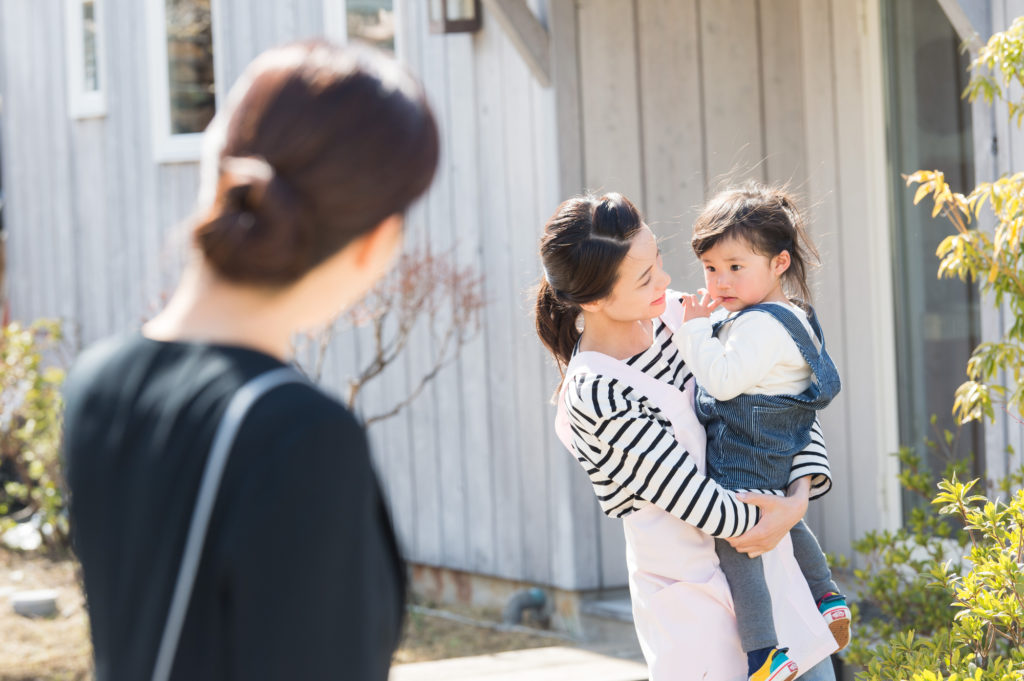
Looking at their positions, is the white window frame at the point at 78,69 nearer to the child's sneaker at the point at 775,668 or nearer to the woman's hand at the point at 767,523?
the woman's hand at the point at 767,523

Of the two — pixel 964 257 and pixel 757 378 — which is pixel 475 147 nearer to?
pixel 964 257

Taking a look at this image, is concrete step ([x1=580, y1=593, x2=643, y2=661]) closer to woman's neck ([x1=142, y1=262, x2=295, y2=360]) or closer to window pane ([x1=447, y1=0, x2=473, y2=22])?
window pane ([x1=447, y1=0, x2=473, y2=22])

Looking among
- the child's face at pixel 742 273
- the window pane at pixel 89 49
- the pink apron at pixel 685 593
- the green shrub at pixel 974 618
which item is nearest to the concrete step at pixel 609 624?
the green shrub at pixel 974 618

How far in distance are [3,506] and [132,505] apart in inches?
279

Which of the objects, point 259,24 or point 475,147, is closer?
point 475,147

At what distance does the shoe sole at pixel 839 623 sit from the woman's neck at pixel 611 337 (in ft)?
2.10

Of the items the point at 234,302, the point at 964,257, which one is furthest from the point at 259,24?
the point at 234,302

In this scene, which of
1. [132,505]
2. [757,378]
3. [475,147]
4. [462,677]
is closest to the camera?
[132,505]

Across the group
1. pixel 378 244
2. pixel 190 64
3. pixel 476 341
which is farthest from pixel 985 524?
pixel 190 64

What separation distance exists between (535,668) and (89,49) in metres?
6.77

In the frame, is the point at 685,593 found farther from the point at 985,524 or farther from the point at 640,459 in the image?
the point at 985,524

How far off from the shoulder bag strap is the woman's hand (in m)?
1.35

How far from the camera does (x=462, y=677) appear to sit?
4465 millimetres

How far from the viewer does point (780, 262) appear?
8.16 feet
